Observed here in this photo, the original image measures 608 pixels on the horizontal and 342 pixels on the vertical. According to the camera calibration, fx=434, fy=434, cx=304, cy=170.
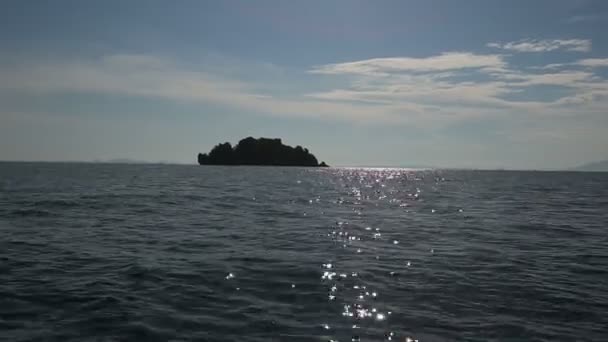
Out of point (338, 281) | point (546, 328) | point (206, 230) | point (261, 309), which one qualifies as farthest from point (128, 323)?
point (206, 230)

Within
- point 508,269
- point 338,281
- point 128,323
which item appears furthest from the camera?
point 508,269

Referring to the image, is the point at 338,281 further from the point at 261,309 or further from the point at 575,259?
the point at 575,259

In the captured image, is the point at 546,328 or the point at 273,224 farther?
the point at 273,224

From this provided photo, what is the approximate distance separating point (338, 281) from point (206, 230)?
1008 centimetres

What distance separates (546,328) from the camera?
871cm

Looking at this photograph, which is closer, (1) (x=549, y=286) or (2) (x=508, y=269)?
(1) (x=549, y=286)

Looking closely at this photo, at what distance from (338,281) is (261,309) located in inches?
120

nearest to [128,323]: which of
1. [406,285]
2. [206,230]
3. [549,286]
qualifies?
[406,285]

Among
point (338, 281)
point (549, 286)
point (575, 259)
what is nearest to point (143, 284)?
point (338, 281)

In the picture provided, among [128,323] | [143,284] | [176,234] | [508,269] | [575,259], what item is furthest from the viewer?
[176,234]

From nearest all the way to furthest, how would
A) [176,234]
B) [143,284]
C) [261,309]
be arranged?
[261,309], [143,284], [176,234]

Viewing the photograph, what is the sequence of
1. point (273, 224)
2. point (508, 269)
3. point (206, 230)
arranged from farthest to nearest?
1. point (273, 224)
2. point (206, 230)
3. point (508, 269)

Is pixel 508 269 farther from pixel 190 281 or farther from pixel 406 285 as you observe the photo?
pixel 190 281

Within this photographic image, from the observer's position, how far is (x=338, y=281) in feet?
38.8
